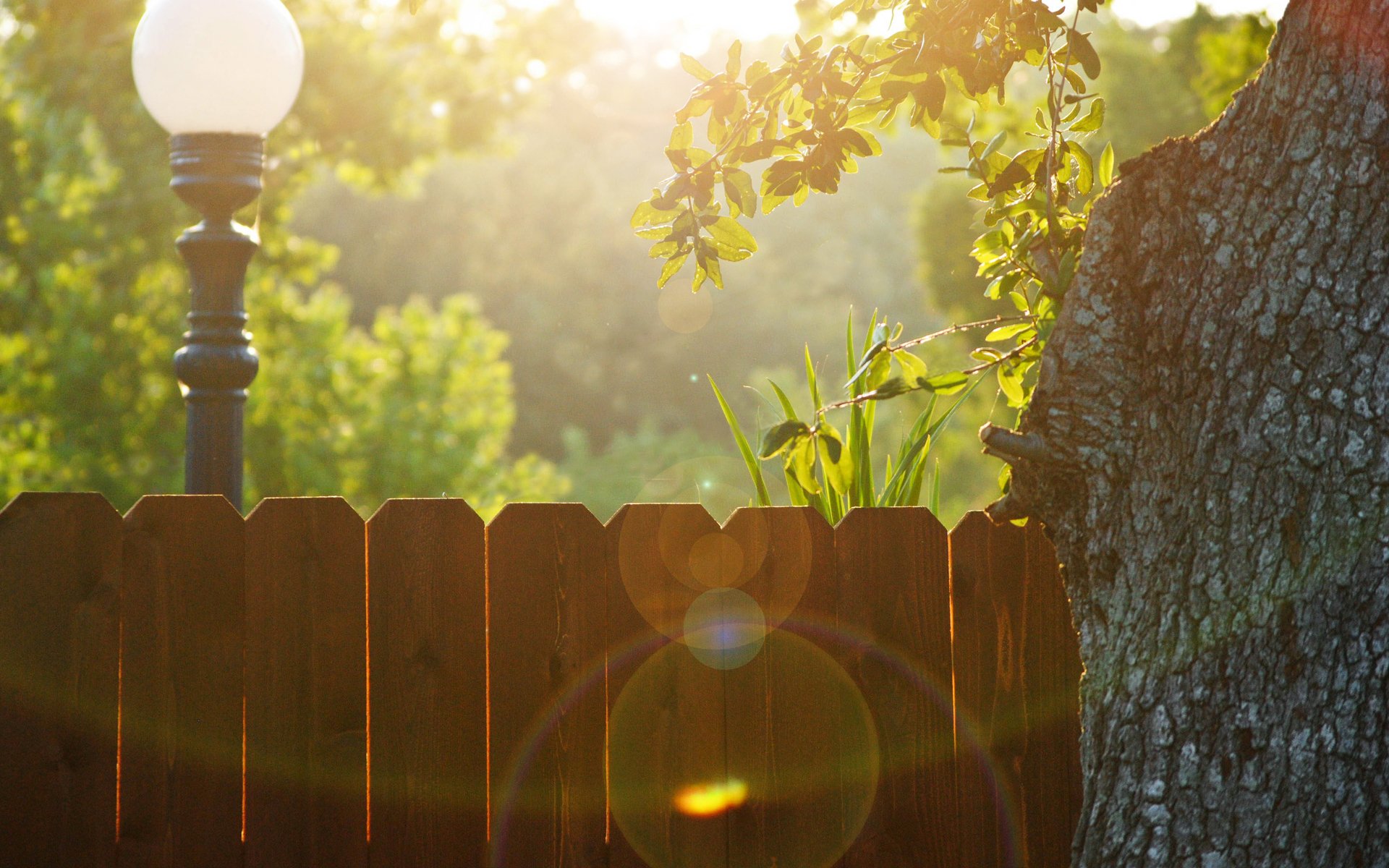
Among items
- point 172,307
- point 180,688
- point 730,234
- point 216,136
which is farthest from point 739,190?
point 172,307

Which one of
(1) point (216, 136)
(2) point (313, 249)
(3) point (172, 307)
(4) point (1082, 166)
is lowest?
(4) point (1082, 166)

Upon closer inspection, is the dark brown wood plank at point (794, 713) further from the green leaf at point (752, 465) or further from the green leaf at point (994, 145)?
the green leaf at point (994, 145)

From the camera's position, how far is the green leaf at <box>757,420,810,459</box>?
2.01 meters

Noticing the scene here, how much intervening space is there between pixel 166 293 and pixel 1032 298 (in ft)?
41.4

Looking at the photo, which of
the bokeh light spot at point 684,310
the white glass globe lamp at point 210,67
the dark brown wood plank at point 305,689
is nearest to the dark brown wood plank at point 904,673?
the dark brown wood plank at point 305,689

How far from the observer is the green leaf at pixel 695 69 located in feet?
6.92

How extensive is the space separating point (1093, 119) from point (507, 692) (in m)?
1.70

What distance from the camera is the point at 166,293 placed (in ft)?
43.2

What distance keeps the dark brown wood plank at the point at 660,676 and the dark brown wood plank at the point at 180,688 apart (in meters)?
0.75

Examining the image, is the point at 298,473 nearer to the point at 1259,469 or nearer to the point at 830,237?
the point at 1259,469

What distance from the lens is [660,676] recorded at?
7.82 ft

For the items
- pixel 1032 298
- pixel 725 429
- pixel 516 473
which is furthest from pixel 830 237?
pixel 1032 298

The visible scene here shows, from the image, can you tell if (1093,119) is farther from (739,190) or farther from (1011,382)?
(739,190)

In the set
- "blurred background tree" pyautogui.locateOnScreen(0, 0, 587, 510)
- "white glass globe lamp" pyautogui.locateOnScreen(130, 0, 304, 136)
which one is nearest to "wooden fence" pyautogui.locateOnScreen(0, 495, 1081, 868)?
"white glass globe lamp" pyautogui.locateOnScreen(130, 0, 304, 136)
